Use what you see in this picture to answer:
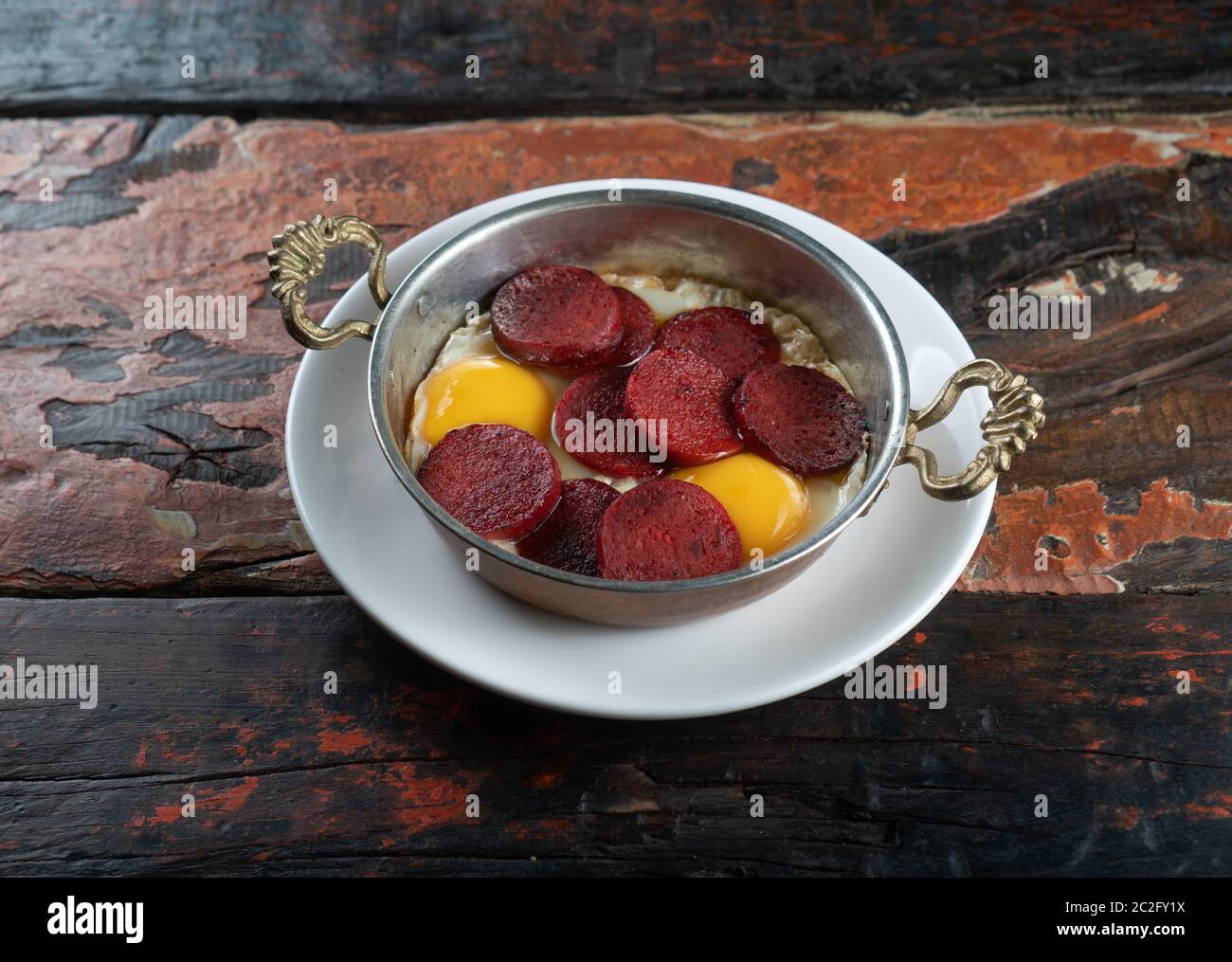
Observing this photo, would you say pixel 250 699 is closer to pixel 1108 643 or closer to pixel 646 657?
pixel 646 657

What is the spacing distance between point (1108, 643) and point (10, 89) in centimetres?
248

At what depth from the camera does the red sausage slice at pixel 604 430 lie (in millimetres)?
1725

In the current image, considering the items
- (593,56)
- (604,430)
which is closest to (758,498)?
(604,430)

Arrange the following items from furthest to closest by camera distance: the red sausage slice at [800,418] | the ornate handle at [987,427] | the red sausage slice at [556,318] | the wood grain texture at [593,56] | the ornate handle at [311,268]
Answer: the wood grain texture at [593,56], the red sausage slice at [556,318], the red sausage slice at [800,418], the ornate handle at [311,268], the ornate handle at [987,427]

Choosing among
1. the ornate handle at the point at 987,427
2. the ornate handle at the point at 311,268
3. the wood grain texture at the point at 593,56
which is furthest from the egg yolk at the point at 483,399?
the wood grain texture at the point at 593,56

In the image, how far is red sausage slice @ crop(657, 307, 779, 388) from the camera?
184 cm

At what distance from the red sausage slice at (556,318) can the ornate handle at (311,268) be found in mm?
213

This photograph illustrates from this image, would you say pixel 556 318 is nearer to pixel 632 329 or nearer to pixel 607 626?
pixel 632 329

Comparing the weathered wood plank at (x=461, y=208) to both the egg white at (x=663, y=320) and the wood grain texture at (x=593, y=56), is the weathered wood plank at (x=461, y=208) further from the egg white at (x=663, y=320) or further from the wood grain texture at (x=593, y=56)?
the egg white at (x=663, y=320)

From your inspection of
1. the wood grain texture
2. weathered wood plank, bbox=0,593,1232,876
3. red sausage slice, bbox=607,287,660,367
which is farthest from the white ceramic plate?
the wood grain texture

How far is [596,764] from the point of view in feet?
5.45

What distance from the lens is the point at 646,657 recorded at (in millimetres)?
1571

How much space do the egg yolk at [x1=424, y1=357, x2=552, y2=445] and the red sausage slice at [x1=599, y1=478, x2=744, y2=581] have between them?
268 millimetres

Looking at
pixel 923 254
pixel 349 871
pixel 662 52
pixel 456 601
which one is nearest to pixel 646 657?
pixel 456 601
